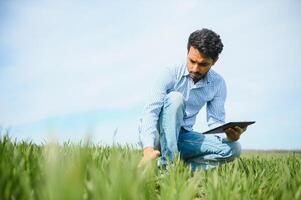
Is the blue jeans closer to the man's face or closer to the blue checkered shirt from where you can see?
the blue checkered shirt

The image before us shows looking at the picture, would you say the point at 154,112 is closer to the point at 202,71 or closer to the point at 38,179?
the point at 202,71

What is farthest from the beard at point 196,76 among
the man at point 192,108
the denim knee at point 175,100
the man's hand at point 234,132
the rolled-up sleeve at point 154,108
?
the man's hand at point 234,132

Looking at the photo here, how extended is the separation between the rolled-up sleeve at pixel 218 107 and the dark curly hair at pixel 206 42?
0.44m

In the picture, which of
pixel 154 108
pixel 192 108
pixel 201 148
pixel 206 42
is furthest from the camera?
pixel 192 108

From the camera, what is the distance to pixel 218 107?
13.7 ft

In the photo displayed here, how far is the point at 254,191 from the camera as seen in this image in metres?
2.39

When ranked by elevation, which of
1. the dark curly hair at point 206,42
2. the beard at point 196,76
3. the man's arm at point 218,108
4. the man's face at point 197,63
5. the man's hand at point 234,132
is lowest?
the man's hand at point 234,132

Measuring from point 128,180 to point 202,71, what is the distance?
2.61 metres

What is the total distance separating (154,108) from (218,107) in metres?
0.96

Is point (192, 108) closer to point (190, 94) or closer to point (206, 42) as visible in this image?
point (190, 94)

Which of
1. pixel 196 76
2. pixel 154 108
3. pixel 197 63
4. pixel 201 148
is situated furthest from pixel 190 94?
pixel 154 108

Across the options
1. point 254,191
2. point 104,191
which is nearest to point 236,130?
point 254,191

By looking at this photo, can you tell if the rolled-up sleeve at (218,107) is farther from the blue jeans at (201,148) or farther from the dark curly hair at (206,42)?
the dark curly hair at (206,42)

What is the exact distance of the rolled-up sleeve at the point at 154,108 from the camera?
128 inches
